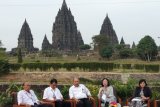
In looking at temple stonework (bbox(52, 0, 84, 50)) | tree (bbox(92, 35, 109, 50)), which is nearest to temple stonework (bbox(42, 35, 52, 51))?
temple stonework (bbox(52, 0, 84, 50))

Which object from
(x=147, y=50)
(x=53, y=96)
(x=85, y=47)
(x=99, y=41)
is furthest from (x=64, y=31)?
(x=53, y=96)

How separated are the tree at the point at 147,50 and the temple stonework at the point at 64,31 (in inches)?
854

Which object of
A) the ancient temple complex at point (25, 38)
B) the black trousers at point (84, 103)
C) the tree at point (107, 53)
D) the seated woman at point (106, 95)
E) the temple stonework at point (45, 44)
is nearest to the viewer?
the seated woman at point (106, 95)

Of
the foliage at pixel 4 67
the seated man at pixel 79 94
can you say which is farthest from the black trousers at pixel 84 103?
the foliage at pixel 4 67

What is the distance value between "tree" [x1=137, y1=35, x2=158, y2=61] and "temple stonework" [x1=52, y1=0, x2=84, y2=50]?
21.7 metres

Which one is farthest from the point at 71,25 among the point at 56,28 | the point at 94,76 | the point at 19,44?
the point at 94,76

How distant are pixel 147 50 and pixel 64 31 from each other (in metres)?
25.2

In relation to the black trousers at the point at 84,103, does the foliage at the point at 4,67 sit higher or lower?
higher

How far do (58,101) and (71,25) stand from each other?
3330 inches

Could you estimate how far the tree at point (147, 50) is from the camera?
2859 inches

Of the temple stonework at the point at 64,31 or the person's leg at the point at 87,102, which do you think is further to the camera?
the temple stonework at the point at 64,31

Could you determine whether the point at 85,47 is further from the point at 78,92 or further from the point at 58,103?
the point at 58,103

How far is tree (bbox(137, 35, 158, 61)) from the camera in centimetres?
7262

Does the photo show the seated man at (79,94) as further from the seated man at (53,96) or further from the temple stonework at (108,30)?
the temple stonework at (108,30)
